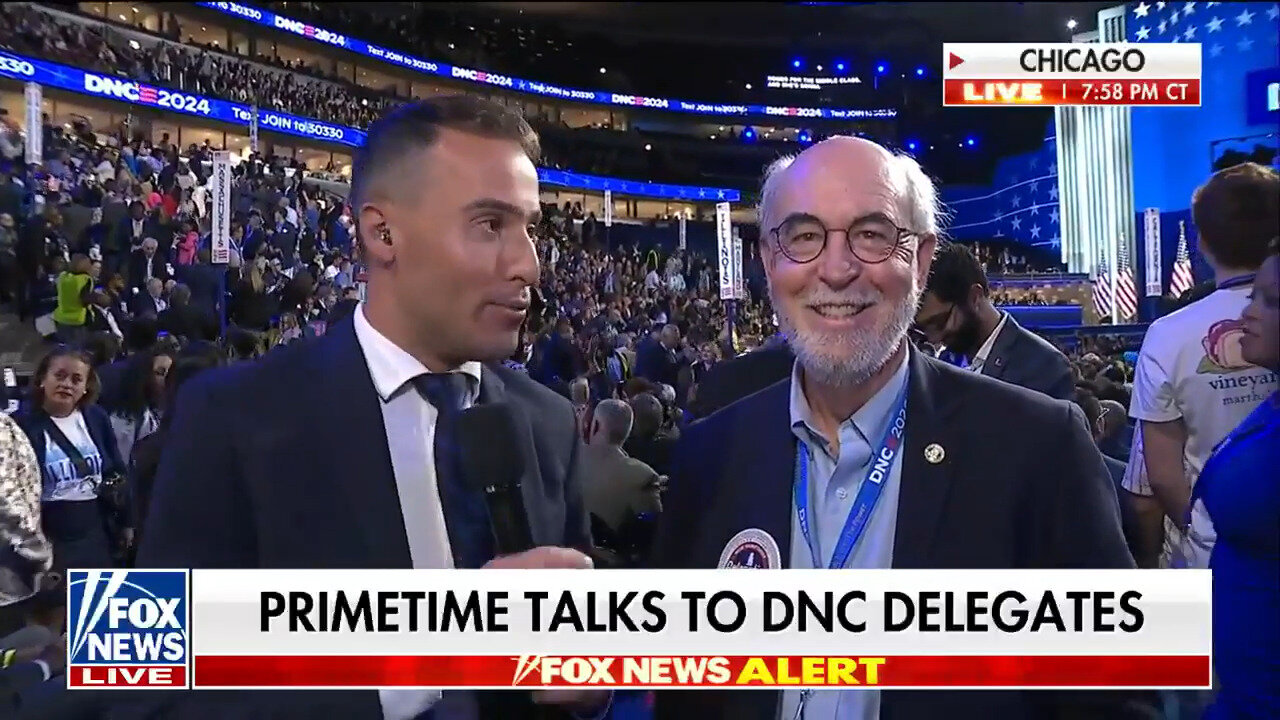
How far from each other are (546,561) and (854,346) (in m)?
0.56

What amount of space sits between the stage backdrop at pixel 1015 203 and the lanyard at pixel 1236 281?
0.26m

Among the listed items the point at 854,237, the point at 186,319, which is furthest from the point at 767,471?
the point at 186,319

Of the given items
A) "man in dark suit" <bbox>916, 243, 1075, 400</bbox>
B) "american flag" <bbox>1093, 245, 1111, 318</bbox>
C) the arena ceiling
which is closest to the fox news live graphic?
"man in dark suit" <bbox>916, 243, 1075, 400</bbox>

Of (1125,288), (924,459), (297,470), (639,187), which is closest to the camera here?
(924,459)

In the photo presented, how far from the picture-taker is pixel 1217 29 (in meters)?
1.69

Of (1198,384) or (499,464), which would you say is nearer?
(499,464)

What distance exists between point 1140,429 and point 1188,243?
0.31m

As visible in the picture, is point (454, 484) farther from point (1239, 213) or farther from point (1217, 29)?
point (1217, 29)

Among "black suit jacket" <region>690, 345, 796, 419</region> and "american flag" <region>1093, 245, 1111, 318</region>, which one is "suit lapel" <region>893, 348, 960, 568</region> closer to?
"black suit jacket" <region>690, 345, 796, 419</region>

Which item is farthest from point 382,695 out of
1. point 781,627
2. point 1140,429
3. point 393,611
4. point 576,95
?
point 1140,429

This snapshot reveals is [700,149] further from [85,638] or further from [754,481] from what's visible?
[85,638]

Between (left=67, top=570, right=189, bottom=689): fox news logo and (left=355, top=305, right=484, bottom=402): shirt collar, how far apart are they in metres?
0.45

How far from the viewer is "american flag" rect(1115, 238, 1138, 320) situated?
1.63 metres

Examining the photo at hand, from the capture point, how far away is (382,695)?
60.6 inches
